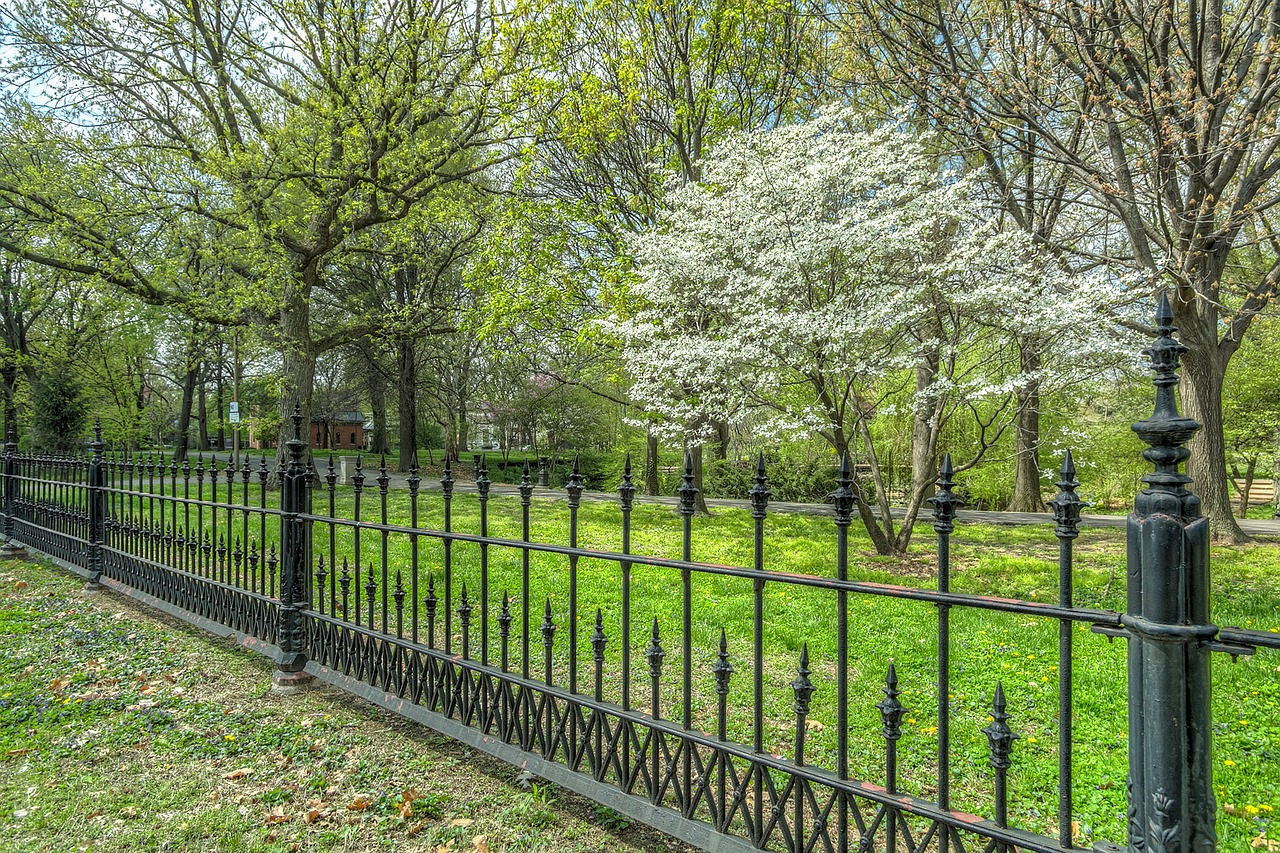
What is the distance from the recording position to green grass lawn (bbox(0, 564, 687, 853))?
8.64ft

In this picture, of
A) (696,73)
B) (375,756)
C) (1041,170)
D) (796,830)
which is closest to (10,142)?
(696,73)

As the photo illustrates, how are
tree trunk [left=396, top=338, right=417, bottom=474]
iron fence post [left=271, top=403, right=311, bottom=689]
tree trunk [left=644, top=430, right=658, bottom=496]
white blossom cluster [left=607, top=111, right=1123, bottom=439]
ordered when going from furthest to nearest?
tree trunk [left=396, top=338, right=417, bottom=474]
tree trunk [left=644, top=430, right=658, bottom=496]
white blossom cluster [left=607, top=111, right=1123, bottom=439]
iron fence post [left=271, top=403, right=311, bottom=689]

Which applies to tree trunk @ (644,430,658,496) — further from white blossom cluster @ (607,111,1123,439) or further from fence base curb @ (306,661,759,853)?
fence base curb @ (306,661,759,853)

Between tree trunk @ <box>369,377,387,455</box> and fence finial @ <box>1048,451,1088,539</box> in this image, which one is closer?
fence finial @ <box>1048,451,1088,539</box>

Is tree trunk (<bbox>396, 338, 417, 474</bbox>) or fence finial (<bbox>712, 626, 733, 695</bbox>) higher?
tree trunk (<bbox>396, 338, 417, 474</bbox>)

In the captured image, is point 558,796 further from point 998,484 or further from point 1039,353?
point 998,484

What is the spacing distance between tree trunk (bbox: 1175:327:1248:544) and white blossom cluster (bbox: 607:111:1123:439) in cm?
229

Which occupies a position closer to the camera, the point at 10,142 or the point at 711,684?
the point at 711,684

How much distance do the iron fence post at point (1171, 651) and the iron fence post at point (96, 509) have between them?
8.05 metres

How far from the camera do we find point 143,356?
82.0 feet

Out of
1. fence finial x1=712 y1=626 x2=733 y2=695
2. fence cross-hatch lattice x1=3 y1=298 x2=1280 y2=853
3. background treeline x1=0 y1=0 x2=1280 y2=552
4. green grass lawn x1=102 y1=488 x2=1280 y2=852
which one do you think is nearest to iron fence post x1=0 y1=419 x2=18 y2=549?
fence cross-hatch lattice x1=3 y1=298 x2=1280 y2=853

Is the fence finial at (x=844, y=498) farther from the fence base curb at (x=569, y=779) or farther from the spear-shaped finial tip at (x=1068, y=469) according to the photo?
the fence base curb at (x=569, y=779)

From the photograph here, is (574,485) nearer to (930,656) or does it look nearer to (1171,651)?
(1171,651)

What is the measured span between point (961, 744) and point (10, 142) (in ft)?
66.3
